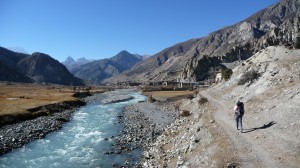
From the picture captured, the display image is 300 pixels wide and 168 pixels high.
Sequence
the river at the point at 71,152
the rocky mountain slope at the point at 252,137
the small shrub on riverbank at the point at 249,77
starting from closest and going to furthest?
the rocky mountain slope at the point at 252,137
the river at the point at 71,152
the small shrub on riverbank at the point at 249,77

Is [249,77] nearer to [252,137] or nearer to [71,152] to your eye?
[252,137]

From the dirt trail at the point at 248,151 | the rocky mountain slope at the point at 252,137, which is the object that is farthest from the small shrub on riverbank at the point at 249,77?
the dirt trail at the point at 248,151

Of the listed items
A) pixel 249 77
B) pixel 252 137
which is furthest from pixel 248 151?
pixel 249 77

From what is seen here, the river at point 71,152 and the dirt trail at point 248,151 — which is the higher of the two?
the dirt trail at point 248,151

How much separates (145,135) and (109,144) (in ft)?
19.5

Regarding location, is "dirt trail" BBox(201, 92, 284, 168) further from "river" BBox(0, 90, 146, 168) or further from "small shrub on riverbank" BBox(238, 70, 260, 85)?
"small shrub on riverbank" BBox(238, 70, 260, 85)

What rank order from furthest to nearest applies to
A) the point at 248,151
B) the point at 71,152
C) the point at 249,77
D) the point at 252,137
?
the point at 249,77 → the point at 71,152 → the point at 252,137 → the point at 248,151

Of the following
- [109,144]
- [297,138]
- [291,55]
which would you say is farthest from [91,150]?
[291,55]

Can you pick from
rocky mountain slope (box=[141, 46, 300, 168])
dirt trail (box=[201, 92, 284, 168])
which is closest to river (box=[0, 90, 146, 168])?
rocky mountain slope (box=[141, 46, 300, 168])

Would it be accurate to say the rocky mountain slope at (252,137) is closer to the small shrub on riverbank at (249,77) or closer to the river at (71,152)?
the river at (71,152)

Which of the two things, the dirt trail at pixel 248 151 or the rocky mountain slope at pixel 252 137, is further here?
the rocky mountain slope at pixel 252 137

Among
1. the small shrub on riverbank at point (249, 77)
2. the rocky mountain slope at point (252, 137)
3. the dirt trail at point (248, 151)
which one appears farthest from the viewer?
the small shrub on riverbank at point (249, 77)

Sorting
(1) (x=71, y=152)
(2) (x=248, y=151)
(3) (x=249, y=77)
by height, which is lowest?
(1) (x=71, y=152)

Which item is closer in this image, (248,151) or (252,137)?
(248,151)
